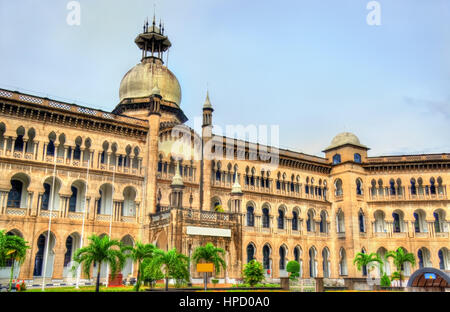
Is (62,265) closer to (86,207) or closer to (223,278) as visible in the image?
(86,207)

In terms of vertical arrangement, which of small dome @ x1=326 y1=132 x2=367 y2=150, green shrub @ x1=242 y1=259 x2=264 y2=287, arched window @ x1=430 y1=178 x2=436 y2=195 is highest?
small dome @ x1=326 y1=132 x2=367 y2=150

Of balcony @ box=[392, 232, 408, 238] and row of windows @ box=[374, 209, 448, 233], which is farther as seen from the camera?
row of windows @ box=[374, 209, 448, 233]

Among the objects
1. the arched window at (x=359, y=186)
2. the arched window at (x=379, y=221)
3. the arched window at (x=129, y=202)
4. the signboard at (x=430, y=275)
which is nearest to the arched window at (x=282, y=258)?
the arched window at (x=359, y=186)

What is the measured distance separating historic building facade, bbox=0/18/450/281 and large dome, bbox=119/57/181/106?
0.44 feet

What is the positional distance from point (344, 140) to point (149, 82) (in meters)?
23.7

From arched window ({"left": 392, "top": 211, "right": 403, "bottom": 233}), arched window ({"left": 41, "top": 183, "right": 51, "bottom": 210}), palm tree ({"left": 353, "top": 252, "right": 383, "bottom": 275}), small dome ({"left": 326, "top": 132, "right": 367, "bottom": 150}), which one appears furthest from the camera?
small dome ({"left": 326, "top": 132, "right": 367, "bottom": 150})

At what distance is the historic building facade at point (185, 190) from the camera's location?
33.9m

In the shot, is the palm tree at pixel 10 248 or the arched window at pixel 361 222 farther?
the arched window at pixel 361 222

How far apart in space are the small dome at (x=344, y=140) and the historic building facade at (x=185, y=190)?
0.18 metres

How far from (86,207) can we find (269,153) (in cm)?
2129

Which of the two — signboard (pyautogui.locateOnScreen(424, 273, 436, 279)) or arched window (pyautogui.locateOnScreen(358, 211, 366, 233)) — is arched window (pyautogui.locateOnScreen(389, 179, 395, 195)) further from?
signboard (pyautogui.locateOnScreen(424, 273, 436, 279))

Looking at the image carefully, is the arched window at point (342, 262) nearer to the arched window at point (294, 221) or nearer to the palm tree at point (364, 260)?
the palm tree at point (364, 260)

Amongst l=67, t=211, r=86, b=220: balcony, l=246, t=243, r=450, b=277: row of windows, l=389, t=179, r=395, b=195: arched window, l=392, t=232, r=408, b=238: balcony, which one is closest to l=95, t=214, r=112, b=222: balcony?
l=67, t=211, r=86, b=220: balcony

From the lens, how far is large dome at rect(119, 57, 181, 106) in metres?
45.9
